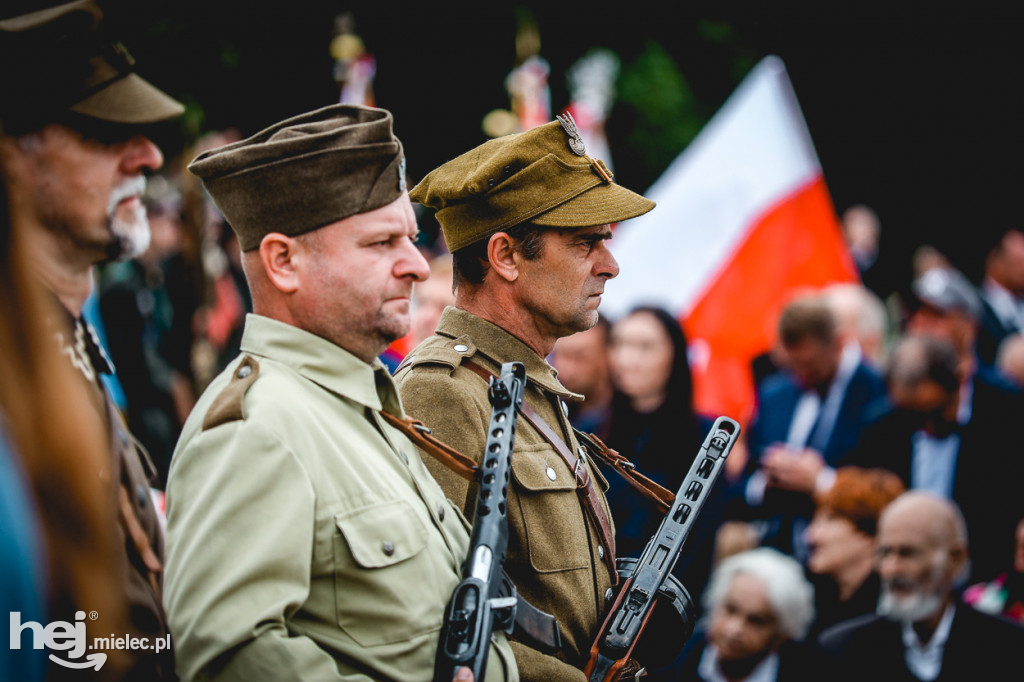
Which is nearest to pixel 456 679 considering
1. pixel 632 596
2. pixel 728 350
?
pixel 632 596

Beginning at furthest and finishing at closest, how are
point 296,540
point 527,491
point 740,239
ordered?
point 740,239 → point 527,491 → point 296,540

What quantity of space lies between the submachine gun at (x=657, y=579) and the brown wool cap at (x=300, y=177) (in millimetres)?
1113

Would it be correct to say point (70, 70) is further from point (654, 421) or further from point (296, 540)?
point (654, 421)

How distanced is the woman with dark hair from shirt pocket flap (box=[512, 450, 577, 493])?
170 centimetres

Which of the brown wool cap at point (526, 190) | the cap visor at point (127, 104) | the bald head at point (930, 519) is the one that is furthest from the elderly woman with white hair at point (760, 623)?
the cap visor at point (127, 104)

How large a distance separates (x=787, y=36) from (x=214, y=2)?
26.2ft

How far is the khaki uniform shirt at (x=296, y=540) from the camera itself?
1.86m

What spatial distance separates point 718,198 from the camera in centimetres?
782

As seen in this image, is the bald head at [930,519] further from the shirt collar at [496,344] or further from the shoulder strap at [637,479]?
the shirt collar at [496,344]

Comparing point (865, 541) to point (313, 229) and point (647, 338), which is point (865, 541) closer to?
point (647, 338)

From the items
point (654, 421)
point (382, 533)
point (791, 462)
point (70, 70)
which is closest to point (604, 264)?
point (382, 533)

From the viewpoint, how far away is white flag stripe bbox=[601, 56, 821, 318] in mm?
7684

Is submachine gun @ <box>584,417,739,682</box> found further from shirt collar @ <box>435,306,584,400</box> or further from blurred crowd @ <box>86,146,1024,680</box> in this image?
blurred crowd @ <box>86,146,1024,680</box>

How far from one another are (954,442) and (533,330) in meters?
3.74
